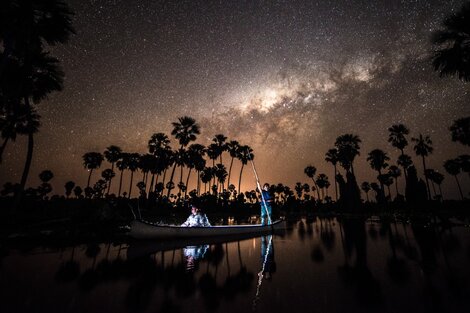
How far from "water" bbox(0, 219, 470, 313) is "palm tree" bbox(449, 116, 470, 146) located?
45.9 m

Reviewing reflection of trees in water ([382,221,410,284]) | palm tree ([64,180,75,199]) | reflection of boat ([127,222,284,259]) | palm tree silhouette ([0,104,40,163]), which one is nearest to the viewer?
reflection of trees in water ([382,221,410,284])

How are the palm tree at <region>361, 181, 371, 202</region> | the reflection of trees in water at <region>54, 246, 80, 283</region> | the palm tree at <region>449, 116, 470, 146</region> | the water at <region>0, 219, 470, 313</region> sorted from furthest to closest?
the palm tree at <region>361, 181, 371, 202</region> < the palm tree at <region>449, 116, 470, 146</region> < the reflection of trees in water at <region>54, 246, 80, 283</region> < the water at <region>0, 219, 470, 313</region>

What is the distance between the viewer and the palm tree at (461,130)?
139 feet

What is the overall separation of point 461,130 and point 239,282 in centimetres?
5620

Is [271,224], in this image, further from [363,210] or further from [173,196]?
[173,196]

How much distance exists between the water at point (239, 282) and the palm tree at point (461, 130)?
45.9 meters

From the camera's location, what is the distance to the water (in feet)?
14.9

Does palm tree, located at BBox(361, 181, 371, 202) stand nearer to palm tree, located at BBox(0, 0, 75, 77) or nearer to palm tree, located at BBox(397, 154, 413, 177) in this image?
palm tree, located at BBox(397, 154, 413, 177)

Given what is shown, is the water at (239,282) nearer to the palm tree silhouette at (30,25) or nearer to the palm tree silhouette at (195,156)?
the palm tree silhouette at (30,25)

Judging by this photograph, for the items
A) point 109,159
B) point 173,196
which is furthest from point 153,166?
point 173,196

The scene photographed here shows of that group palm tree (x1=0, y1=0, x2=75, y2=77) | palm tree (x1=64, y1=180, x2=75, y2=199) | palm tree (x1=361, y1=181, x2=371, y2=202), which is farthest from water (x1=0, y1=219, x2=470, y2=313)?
palm tree (x1=361, y1=181, x2=371, y2=202)

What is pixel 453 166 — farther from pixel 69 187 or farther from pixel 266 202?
pixel 69 187

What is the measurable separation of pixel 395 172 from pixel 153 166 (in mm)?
85169

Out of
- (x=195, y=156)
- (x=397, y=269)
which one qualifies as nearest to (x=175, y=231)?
(x=397, y=269)
